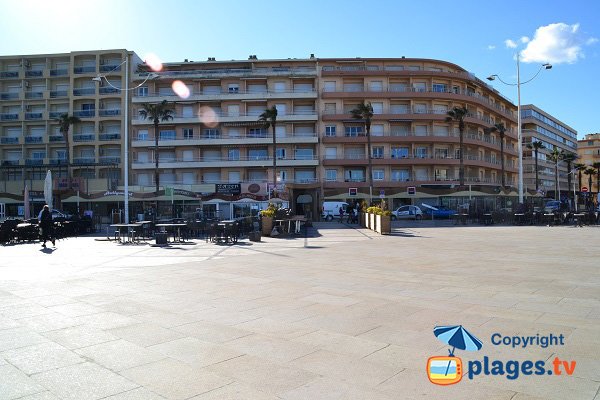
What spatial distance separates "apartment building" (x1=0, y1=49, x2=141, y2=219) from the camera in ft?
178

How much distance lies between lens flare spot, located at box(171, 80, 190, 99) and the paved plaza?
1824 inches

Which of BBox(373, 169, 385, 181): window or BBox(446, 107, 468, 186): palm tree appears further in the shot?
BBox(373, 169, 385, 181): window

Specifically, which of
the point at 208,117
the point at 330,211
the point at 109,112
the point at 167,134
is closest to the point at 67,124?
the point at 109,112

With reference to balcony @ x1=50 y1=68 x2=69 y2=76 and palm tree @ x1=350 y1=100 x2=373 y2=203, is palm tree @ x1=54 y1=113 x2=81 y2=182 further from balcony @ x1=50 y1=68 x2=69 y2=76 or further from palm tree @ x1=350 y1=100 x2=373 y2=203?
palm tree @ x1=350 y1=100 x2=373 y2=203

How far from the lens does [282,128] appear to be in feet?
175

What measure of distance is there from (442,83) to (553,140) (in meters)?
49.8

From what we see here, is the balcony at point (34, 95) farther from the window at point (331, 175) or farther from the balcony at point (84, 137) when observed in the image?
the window at point (331, 175)

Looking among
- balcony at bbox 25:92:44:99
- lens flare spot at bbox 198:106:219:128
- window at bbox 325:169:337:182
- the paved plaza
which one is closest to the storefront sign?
lens flare spot at bbox 198:106:219:128

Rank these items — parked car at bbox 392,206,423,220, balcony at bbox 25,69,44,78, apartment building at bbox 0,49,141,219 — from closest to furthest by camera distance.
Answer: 1. parked car at bbox 392,206,423,220
2. apartment building at bbox 0,49,141,219
3. balcony at bbox 25,69,44,78

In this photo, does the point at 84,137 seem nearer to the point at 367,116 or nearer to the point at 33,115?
the point at 33,115

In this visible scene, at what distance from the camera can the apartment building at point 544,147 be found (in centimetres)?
7931

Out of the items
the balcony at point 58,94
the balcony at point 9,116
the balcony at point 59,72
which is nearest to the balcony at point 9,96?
the balcony at point 9,116

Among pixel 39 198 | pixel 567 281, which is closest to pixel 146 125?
pixel 39 198

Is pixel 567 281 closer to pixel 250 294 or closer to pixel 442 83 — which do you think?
pixel 250 294
